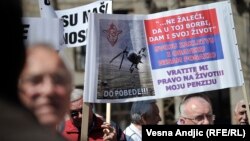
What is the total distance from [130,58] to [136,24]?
0.29 metres

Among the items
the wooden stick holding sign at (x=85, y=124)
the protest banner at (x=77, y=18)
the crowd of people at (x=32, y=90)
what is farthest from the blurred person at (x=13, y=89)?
the protest banner at (x=77, y=18)

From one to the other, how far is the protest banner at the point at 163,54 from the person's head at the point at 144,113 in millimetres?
148

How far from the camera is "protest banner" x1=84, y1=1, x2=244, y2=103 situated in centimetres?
450

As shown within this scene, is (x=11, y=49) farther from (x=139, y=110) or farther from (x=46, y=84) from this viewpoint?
(x=139, y=110)

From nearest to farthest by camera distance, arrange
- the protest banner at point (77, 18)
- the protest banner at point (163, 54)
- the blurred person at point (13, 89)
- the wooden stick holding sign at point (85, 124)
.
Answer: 1. the blurred person at point (13, 89)
2. the wooden stick holding sign at point (85, 124)
3. the protest banner at point (163, 54)
4. the protest banner at point (77, 18)

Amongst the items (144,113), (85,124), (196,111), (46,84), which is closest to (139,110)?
(144,113)

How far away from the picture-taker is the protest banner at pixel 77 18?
510 cm

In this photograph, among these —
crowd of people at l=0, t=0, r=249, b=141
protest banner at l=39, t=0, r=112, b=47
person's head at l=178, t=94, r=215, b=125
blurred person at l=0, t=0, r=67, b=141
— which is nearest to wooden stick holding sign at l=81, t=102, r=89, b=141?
person's head at l=178, t=94, r=215, b=125

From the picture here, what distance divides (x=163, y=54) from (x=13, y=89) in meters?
4.13

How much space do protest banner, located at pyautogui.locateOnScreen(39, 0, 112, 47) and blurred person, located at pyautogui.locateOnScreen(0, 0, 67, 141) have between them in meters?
4.49

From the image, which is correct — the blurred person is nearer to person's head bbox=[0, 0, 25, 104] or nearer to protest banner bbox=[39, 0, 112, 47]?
person's head bbox=[0, 0, 25, 104]

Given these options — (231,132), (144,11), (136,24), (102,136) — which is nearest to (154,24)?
(136,24)

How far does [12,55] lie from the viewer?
1.90 ft

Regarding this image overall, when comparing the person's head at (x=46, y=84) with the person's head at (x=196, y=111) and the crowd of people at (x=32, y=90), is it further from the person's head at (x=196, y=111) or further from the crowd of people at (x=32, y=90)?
the person's head at (x=196, y=111)
